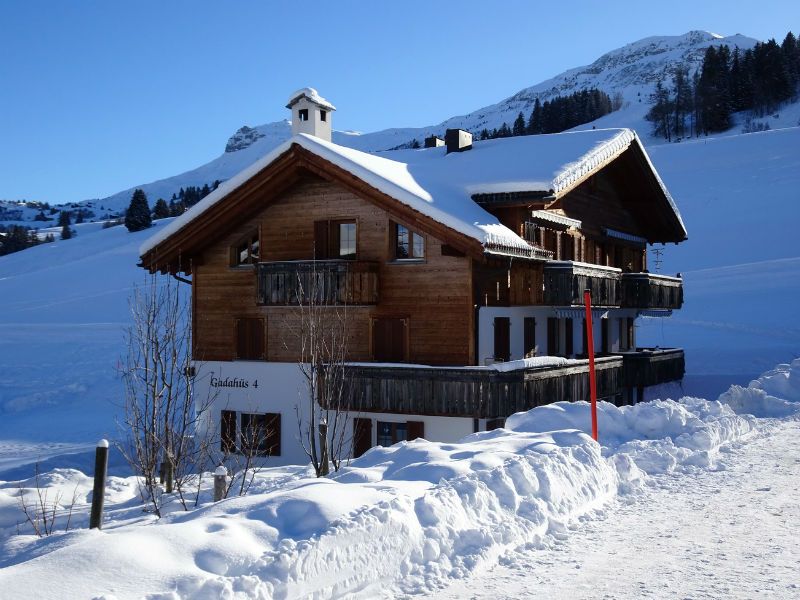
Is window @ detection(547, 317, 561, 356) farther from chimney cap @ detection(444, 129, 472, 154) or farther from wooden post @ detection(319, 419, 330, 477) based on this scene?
wooden post @ detection(319, 419, 330, 477)

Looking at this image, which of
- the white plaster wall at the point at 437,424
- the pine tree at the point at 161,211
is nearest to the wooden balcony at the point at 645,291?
the white plaster wall at the point at 437,424

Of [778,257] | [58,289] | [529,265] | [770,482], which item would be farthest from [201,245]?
[58,289]

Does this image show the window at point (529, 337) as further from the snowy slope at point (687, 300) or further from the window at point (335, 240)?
the snowy slope at point (687, 300)

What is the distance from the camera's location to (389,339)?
22297 millimetres

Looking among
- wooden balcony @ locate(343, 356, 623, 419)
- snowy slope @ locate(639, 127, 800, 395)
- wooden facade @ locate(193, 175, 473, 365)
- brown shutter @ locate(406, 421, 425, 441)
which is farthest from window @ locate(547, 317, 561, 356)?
snowy slope @ locate(639, 127, 800, 395)

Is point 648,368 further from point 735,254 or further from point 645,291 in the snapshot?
point 735,254

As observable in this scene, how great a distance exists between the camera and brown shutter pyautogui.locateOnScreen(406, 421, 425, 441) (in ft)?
68.8

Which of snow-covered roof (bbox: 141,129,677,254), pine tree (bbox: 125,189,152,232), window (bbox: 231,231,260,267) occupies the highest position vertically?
pine tree (bbox: 125,189,152,232)

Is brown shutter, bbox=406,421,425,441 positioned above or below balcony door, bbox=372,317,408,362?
below

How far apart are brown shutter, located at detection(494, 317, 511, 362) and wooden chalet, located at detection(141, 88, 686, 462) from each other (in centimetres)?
6

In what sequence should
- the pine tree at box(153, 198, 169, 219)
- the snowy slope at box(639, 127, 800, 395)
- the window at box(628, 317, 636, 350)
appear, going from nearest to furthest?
the window at box(628, 317, 636, 350) → the snowy slope at box(639, 127, 800, 395) → the pine tree at box(153, 198, 169, 219)

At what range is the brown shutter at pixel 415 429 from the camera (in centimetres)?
2096

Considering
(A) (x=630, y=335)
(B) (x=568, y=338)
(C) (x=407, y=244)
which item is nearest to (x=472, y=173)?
(C) (x=407, y=244)

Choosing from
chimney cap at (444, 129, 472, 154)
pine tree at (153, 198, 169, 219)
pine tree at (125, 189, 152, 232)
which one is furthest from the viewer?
pine tree at (153, 198, 169, 219)
